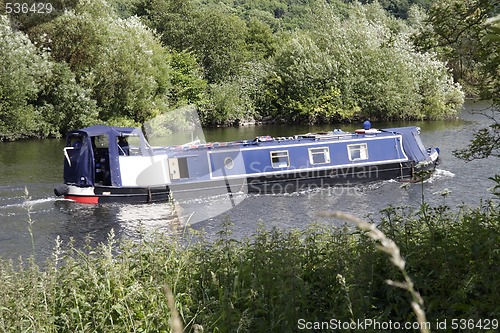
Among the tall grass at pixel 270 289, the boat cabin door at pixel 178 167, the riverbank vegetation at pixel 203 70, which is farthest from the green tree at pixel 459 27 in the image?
the riverbank vegetation at pixel 203 70

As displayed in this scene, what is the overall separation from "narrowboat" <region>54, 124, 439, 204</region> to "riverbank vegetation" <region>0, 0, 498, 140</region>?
157 inches

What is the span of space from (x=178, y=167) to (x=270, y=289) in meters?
15.2

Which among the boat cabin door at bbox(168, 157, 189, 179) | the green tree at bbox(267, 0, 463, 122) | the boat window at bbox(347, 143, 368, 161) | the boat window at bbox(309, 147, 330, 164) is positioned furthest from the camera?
the green tree at bbox(267, 0, 463, 122)

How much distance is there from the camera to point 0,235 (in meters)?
15.3

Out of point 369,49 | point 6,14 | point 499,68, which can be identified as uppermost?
point 6,14

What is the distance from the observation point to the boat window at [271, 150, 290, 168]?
2166cm

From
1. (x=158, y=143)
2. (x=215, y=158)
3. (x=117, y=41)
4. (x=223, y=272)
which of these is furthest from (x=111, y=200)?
(x=117, y=41)

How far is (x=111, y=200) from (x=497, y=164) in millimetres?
14306

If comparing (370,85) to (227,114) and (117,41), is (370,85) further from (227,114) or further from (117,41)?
(117,41)

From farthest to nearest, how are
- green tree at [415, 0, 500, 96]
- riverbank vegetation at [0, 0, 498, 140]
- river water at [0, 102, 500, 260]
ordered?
1. riverbank vegetation at [0, 0, 498, 140]
2. river water at [0, 102, 500, 260]
3. green tree at [415, 0, 500, 96]

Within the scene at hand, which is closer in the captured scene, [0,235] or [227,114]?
[0,235]

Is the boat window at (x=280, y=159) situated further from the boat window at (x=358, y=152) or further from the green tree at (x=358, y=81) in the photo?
the green tree at (x=358, y=81)

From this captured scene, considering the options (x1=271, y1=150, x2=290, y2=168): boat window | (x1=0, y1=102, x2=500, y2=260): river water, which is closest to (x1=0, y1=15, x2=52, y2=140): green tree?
Result: (x1=0, y1=102, x2=500, y2=260): river water

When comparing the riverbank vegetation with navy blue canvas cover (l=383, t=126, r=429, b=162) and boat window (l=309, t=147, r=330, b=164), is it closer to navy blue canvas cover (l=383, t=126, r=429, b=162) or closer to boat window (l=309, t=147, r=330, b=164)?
navy blue canvas cover (l=383, t=126, r=429, b=162)
